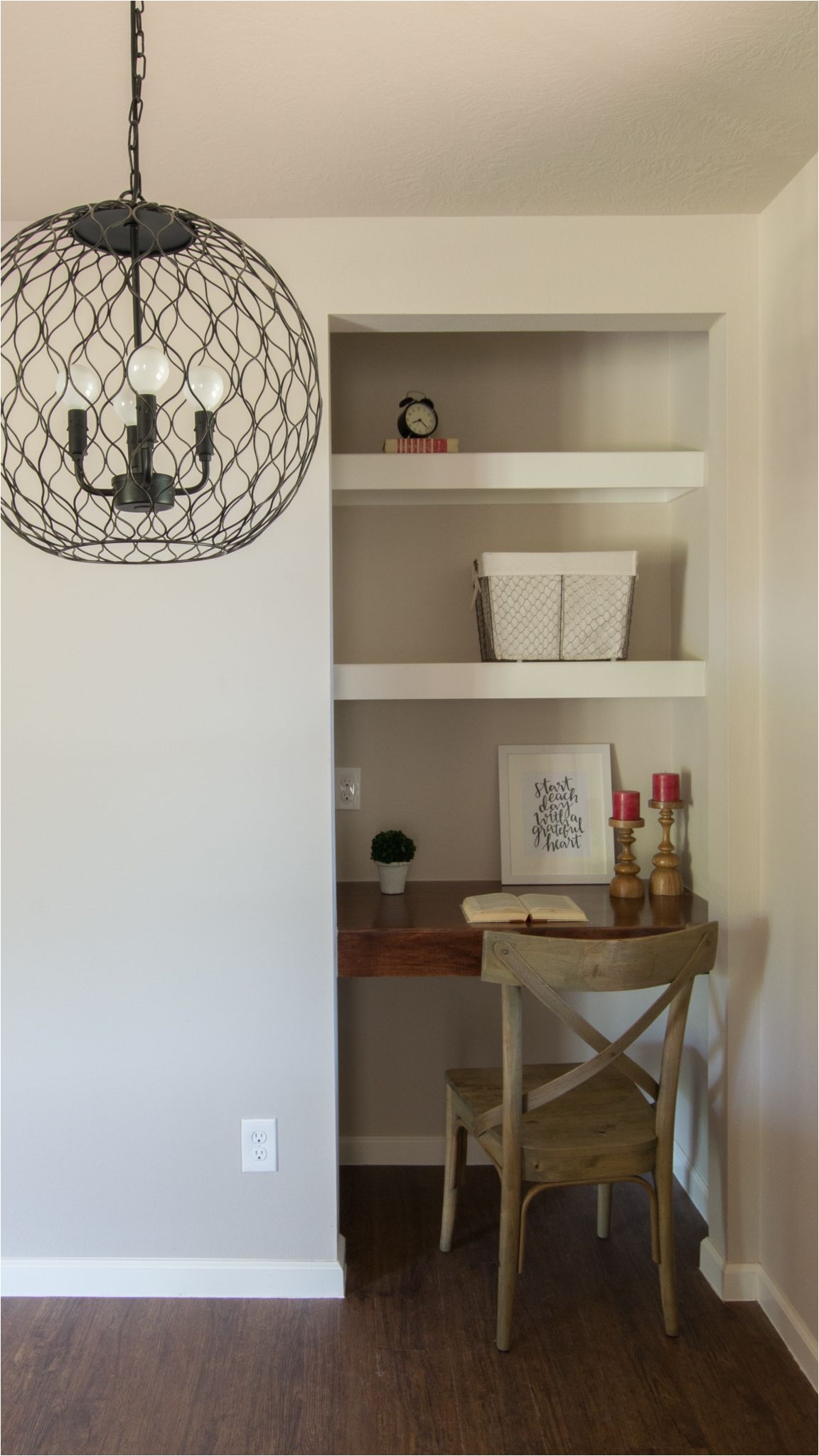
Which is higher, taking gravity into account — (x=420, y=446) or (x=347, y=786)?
(x=420, y=446)

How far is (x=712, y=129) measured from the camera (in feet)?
6.73

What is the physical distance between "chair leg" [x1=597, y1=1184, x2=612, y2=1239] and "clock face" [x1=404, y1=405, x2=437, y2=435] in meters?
2.01

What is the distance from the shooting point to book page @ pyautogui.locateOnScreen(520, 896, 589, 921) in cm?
255

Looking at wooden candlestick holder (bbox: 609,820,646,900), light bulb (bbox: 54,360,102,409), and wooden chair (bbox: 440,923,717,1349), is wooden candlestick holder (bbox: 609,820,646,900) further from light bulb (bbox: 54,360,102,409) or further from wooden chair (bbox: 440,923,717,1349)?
light bulb (bbox: 54,360,102,409)

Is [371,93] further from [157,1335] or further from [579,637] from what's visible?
[157,1335]

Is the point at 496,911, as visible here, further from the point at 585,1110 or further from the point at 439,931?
the point at 585,1110

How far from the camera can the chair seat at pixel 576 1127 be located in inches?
91.0

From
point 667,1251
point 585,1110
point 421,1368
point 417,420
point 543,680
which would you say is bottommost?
point 421,1368

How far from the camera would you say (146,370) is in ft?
3.67

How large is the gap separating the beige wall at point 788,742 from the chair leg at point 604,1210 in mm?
403

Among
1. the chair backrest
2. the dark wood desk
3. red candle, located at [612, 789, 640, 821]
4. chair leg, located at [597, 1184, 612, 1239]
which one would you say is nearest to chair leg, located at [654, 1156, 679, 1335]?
the chair backrest

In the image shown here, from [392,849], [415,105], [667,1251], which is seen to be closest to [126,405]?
[415,105]

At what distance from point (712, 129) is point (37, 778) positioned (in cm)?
198

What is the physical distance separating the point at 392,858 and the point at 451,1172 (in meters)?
0.79
